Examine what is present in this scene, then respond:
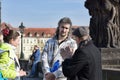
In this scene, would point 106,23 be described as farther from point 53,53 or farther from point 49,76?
point 49,76

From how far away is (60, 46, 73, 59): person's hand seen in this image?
273 inches

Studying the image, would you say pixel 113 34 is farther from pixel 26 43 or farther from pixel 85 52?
pixel 26 43

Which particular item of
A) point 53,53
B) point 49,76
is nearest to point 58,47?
point 53,53

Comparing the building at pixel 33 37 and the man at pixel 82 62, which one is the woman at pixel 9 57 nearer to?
the man at pixel 82 62

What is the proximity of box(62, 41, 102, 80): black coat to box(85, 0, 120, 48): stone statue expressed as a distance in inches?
364

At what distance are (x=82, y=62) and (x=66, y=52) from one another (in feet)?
2.21

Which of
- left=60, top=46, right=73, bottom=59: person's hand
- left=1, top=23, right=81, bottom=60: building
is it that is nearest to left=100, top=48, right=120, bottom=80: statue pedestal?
left=60, top=46, right=73, bottom=59: person's hand

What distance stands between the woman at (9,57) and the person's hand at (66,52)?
62 centimetres

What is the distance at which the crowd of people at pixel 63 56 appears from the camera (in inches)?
251

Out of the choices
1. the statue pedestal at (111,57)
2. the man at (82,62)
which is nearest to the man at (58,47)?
the man at (82,62)

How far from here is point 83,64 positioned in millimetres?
6336

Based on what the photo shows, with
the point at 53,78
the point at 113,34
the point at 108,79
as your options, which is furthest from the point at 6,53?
the point at 113,34

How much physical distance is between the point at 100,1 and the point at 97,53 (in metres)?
9.59

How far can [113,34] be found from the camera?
619 inches
